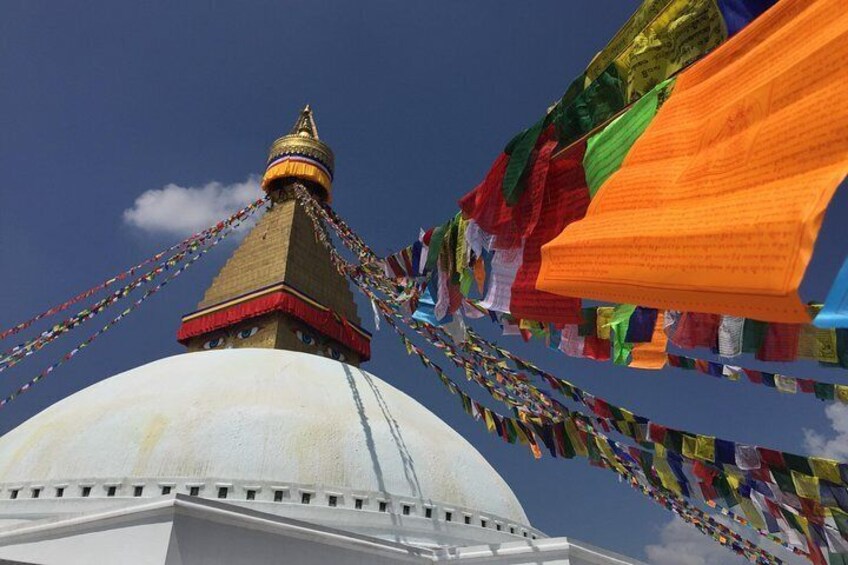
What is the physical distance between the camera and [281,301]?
451 inches

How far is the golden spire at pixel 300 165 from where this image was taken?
15.1 meters

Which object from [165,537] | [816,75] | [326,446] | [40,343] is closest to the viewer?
[816,75]

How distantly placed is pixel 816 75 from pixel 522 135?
6.46 ft

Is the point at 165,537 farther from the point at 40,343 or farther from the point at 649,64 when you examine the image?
the point at 40,343

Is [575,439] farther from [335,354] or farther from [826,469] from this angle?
[335,354]

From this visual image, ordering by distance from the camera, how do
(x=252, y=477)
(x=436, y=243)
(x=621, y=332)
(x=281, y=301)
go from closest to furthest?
(x=621, y=332), (x=436, y=243), (x=252, y=477), (x=281, y=301)

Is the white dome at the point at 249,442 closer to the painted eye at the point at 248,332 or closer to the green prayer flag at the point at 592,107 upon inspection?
the painted eye at the point at 248,332

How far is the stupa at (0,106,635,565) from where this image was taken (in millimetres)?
5297

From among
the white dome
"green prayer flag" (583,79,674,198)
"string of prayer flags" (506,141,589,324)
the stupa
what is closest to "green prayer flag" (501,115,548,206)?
"string of prayer flags" (506,141,589,324)

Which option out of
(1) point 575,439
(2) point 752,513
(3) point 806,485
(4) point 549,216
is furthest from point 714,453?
(4) point 549,216

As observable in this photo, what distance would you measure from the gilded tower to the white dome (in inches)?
122

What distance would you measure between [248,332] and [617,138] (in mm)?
10136

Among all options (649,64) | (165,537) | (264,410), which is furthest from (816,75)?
(264,410)

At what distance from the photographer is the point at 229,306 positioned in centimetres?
1231
